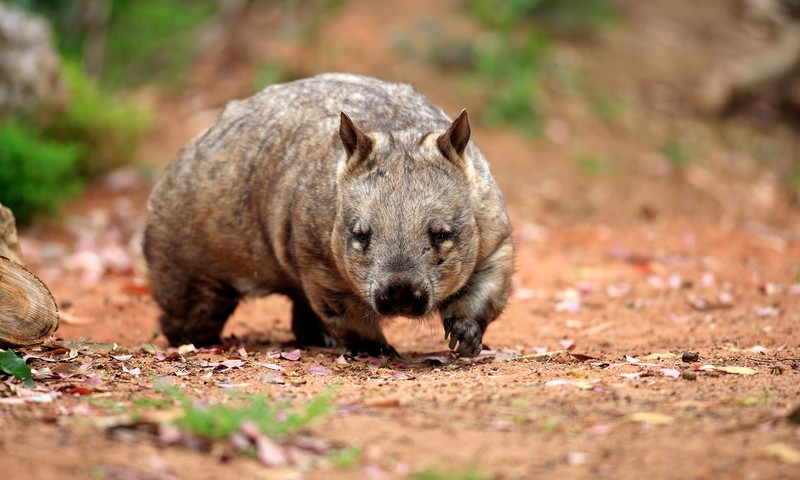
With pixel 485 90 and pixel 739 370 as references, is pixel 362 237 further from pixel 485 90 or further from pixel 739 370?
pixel 485 90

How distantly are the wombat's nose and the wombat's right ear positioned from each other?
2.56ft

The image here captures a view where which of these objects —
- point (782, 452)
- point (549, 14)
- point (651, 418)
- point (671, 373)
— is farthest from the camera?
point (549, 14)

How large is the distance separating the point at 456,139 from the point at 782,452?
7.96 ft

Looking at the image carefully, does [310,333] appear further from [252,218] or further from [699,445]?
[699,445]

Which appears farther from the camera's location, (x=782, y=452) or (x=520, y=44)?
(x=520, y=44)

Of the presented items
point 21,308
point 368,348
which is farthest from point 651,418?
point 21,308

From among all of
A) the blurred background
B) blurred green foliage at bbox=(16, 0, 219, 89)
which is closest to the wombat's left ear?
the blurred background

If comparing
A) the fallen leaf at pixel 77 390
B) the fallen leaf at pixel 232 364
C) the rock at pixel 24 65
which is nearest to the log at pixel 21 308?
the fallen leaf at pixel 77 390

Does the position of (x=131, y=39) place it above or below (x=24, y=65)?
above

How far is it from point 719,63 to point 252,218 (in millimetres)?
10833

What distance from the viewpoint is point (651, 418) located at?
382cm

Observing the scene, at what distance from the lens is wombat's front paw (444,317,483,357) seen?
17.5 ft

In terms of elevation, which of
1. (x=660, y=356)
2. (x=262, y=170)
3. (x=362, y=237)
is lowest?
(x=660, y=356)

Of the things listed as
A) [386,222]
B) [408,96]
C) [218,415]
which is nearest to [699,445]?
[218,415]
